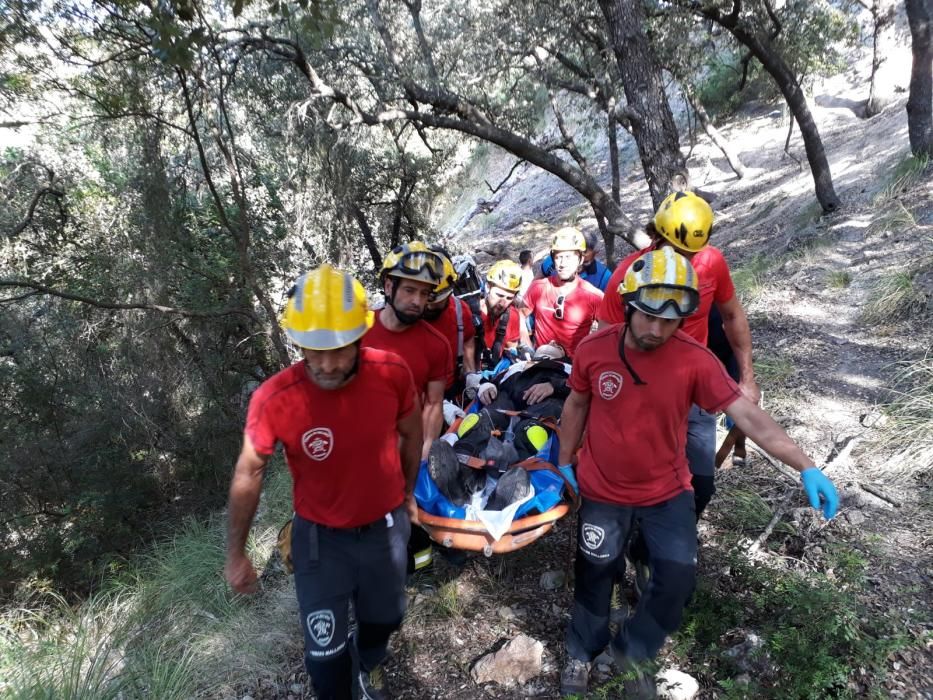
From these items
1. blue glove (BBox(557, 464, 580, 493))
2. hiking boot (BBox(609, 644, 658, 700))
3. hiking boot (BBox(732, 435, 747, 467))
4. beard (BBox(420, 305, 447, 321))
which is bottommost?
hiking boot (BBox(732, 435, 747, 467))

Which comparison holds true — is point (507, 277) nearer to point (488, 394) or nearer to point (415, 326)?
point (488, 394)

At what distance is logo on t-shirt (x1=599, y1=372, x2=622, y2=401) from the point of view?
96.7 inches

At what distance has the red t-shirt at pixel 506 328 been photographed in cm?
496

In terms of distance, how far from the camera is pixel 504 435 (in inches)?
137

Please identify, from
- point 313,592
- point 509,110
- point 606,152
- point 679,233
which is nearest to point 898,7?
point 606,152

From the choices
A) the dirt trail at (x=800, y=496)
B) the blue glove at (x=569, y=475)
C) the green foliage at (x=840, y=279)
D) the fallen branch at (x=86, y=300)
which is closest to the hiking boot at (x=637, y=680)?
the dirt trail at (x=800, y=496)

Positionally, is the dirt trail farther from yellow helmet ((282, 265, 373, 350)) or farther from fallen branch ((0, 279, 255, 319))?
fallen branch ((0, 279, 255, 319))

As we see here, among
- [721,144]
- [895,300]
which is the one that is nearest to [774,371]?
[895,300]

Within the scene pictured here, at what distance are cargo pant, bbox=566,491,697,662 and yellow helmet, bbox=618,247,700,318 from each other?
856mm

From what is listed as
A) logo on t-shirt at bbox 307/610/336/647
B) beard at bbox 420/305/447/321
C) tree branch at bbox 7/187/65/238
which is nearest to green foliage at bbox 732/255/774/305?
beard at bbox 420/305/447/321

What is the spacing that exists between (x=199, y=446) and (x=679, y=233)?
22.9ft

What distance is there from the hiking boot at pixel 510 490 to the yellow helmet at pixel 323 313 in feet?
4.00

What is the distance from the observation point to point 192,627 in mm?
3736

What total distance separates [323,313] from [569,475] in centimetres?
159
